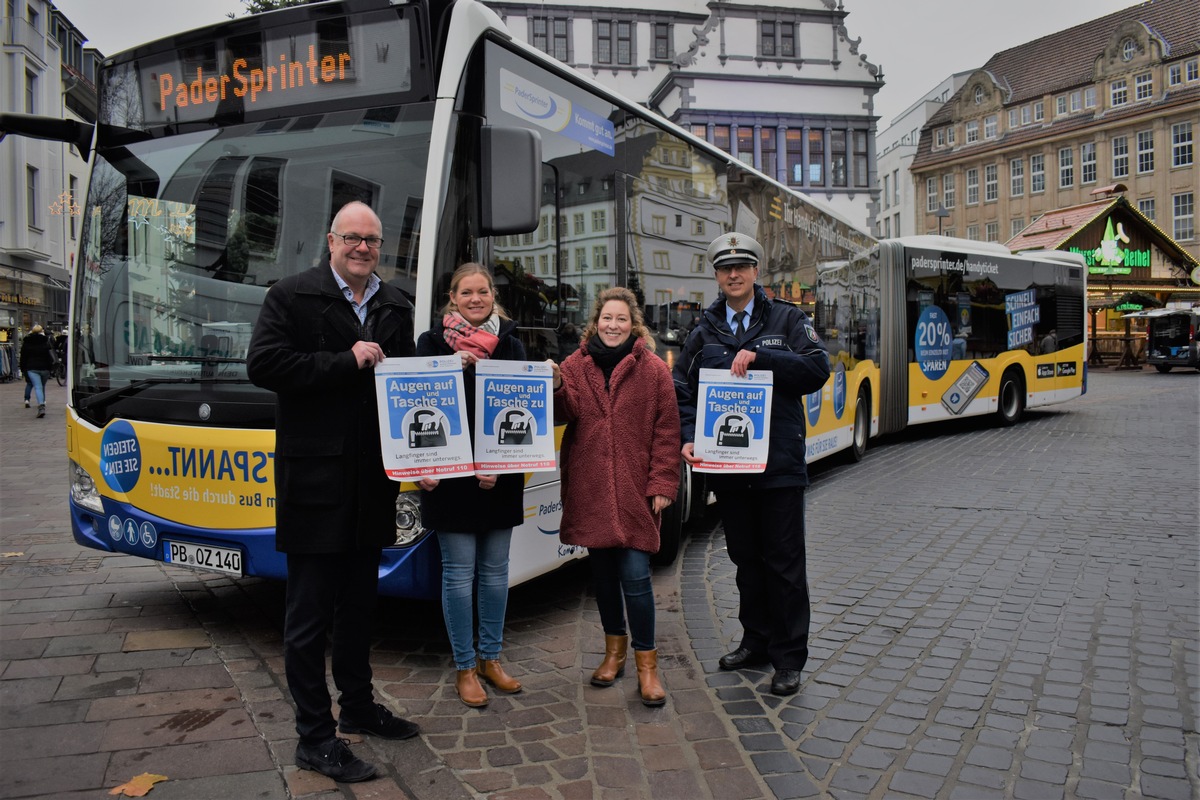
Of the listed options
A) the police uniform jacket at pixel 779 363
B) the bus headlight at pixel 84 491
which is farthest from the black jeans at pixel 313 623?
the bus headlight at pixel 84 491

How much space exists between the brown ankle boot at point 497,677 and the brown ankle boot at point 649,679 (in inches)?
21.5

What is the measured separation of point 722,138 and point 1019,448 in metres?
36.3

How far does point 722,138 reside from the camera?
1866 inches

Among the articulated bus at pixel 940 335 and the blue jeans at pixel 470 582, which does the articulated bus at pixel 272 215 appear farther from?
the articulated bus at pixel 940 335

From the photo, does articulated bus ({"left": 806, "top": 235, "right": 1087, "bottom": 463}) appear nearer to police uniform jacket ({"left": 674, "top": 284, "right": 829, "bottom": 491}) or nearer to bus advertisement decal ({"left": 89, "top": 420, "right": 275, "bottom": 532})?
police uniform jacket ({"left": 674, "top": 284, "right": 829, "bottom": 491})

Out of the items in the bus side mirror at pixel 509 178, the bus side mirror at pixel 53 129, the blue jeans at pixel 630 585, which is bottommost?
the blue jeans at pixel 630 585

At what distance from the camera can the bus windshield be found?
178 inches

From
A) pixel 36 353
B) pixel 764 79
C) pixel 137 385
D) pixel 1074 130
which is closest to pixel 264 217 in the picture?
pixel 137 385

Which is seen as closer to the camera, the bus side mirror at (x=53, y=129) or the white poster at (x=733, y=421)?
the white poster at (x=733, y=421)

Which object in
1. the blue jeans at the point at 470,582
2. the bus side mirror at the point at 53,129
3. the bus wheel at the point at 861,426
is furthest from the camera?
the bus wheel at the point at 861,426

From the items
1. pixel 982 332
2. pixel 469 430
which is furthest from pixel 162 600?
pixel 982 332

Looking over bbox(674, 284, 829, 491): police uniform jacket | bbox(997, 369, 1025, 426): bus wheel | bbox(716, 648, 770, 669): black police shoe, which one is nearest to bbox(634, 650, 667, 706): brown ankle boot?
bbox(716, 648, 770, 669): black police shoe

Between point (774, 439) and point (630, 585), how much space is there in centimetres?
91

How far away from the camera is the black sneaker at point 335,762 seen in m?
3.36
